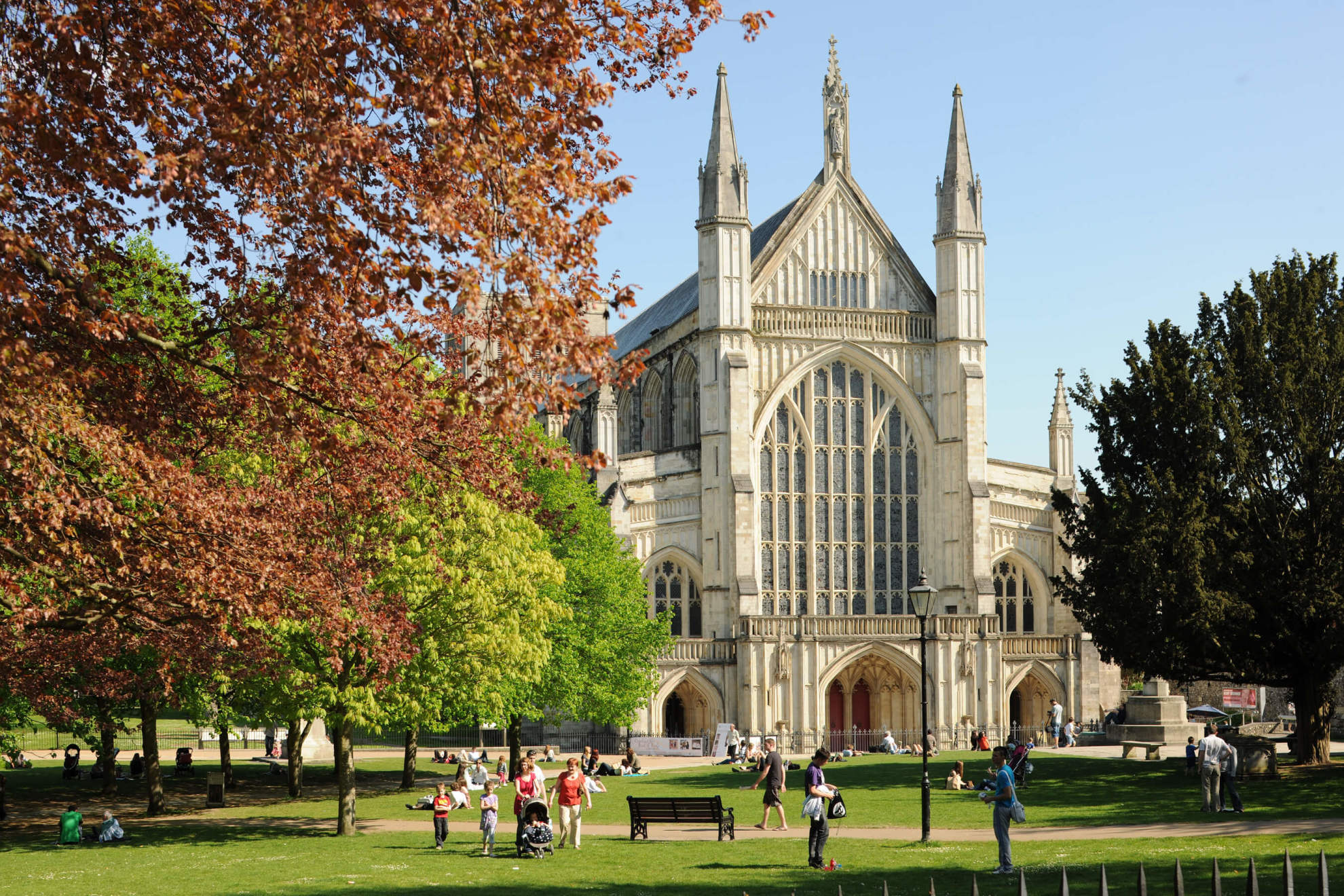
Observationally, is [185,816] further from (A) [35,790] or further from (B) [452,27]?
(B) [452,27]

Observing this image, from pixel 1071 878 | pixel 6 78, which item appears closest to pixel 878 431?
pixel 1071 878

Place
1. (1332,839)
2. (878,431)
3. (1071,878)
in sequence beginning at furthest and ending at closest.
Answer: (878,431)
(1332,839)
(1071,878)

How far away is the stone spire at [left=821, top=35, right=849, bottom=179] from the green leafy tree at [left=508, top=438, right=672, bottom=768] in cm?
1950

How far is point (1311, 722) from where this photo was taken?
30859 mm

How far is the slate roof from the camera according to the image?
59531mm

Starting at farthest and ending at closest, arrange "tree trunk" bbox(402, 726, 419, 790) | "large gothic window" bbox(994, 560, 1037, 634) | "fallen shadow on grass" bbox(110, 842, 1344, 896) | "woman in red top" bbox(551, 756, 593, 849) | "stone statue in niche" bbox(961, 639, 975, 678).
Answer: "large gothic window" bbox(994, 560, 1037, 634), "stone statue in niche" bbox(961, 639, 975, 678), "tree trunk" bbox(402, 726, 419, 790), "woman in red top" bbox(551, 756, 593, 849), "fallen shadow on grass" bbox(110, 842, 1344, 896)

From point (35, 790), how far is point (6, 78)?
3243 cm

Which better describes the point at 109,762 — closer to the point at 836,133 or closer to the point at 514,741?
the point at 514,741

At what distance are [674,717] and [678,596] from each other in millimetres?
4479

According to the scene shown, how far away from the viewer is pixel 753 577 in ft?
170

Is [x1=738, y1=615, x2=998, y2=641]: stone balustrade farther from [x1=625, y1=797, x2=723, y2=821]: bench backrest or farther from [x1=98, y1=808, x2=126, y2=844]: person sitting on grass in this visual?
[x1=98, y1=808, x2=126, y2=844]: person sitting on grass

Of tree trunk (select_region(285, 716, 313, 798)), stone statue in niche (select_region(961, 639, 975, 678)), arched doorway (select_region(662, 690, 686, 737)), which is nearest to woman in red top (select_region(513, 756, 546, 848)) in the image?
tree trunk (select_region(285, 716, 313, 798))

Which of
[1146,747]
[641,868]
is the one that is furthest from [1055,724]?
[641,868]

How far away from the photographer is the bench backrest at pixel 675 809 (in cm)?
2353
